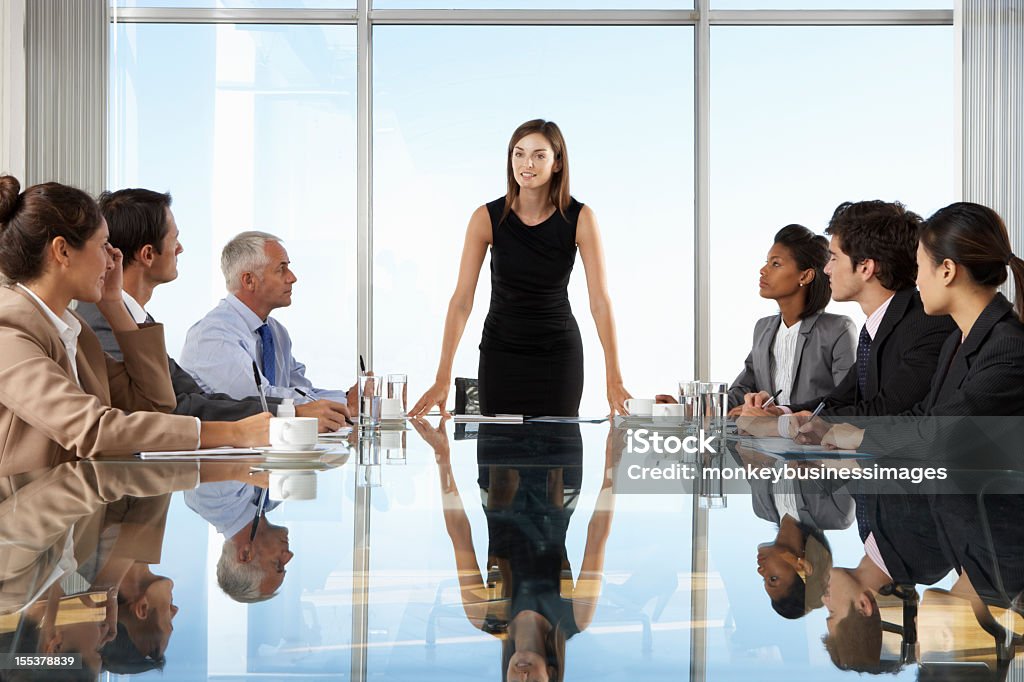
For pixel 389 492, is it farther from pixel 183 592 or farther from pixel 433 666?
pixel 433 666

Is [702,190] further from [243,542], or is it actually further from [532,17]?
[243,542]

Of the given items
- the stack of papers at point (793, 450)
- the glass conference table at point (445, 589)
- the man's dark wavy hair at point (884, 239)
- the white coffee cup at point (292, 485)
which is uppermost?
the man's dark wavy hair at point (884, 239)

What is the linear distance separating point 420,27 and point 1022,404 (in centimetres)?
461

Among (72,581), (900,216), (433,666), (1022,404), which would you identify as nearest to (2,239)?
(72,581)

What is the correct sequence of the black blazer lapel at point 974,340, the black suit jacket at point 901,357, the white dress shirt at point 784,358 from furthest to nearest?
the white dress shirt at point 784,358, the black suit jacket at point 901,357, the black blazer lapel at point 974,340

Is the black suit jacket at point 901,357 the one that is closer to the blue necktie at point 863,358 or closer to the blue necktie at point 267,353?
the blue necktie at point 863,358

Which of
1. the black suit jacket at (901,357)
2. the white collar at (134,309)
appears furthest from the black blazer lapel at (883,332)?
the white collar at (134,309)

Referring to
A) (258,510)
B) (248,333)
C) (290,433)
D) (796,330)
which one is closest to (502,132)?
(796,330)

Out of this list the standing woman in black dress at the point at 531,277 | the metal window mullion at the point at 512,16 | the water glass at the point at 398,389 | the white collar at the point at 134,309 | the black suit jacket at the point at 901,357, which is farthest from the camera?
the metal window mullion at the point at 512,16

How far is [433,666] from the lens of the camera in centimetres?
54

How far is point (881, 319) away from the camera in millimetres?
2695

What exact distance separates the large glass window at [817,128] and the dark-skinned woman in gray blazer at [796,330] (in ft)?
7.07

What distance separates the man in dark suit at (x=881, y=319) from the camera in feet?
8.05

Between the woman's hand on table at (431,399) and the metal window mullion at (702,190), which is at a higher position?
the metal window mullion at (702,190)
